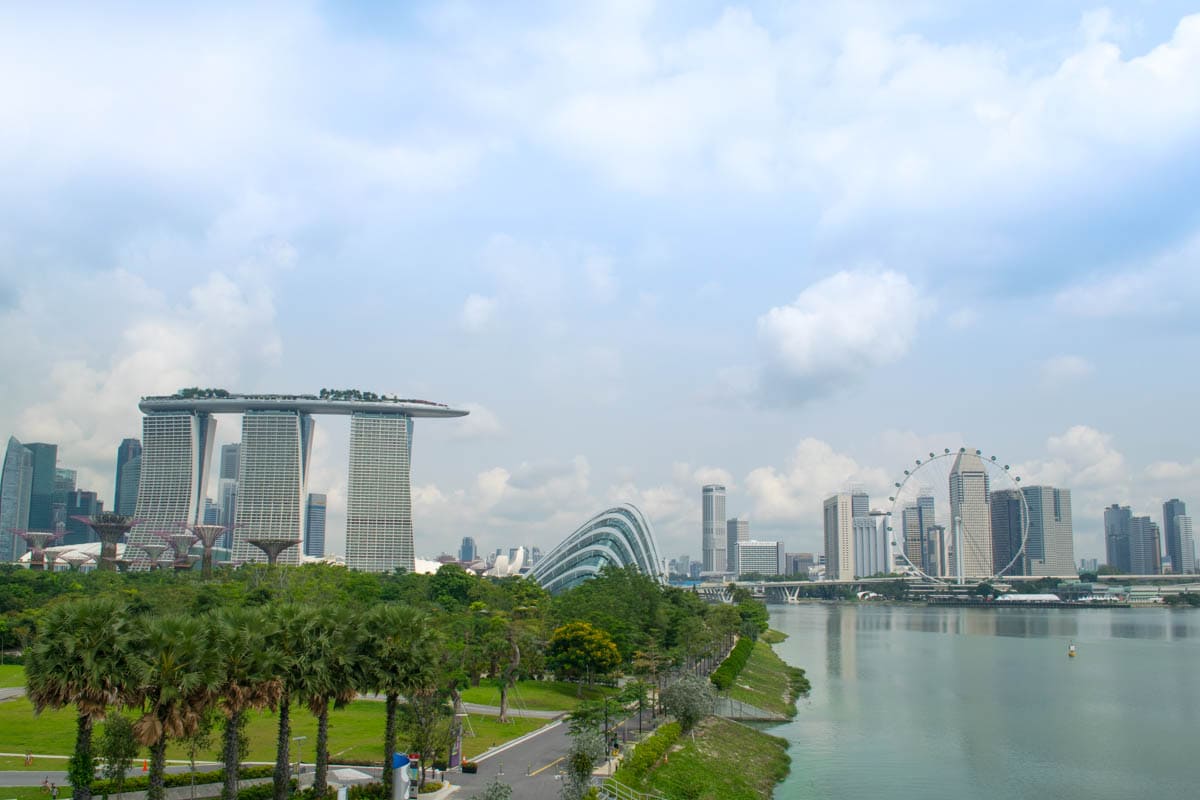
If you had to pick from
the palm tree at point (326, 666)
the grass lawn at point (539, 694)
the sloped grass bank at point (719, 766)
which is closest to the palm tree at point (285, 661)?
the palm tree at point (326, 666)

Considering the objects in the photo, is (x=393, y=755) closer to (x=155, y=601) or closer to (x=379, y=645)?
(x=379, y=645)

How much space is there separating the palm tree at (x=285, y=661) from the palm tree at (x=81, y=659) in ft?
14.6

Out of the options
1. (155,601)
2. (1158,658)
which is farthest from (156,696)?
(1158,658)

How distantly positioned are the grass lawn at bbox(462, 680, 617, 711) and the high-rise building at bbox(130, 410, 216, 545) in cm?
14398

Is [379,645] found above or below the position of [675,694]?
above

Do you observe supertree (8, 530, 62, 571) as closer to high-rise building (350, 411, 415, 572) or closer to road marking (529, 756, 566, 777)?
high-rise building (350, 411, 415, 572)

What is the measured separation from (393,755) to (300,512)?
556 feet

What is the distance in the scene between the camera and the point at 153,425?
19612 centimetres

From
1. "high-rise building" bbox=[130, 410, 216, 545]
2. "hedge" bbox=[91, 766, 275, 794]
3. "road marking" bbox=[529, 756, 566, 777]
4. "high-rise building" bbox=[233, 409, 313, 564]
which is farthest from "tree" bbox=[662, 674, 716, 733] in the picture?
"high-rise building" bbox=[130, 410, 216, 545]

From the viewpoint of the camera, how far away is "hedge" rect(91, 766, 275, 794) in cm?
3412

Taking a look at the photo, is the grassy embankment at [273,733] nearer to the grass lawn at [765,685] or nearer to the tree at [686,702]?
the tree at [686,702]

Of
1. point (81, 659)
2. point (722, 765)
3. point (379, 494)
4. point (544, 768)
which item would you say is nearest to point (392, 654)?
point (81, 659)

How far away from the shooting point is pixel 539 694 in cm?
6419

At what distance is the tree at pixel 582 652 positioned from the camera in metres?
64.8
